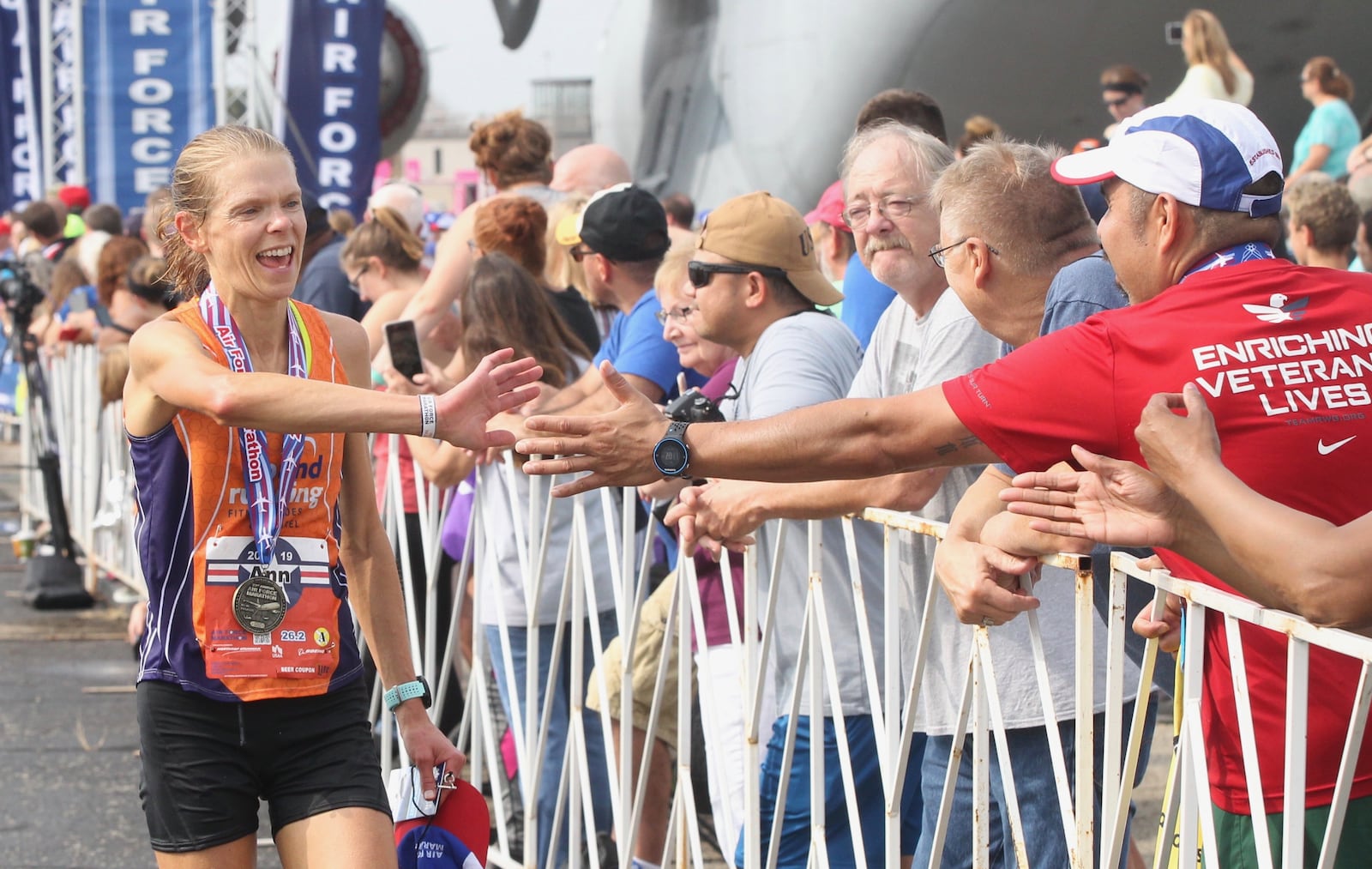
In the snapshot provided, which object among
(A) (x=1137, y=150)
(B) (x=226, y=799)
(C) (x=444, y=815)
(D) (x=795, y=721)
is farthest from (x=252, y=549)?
(A) (x=1137, y=150)

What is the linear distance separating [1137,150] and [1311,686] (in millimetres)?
842

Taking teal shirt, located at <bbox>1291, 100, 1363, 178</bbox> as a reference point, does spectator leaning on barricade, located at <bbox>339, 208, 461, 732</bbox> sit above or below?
below

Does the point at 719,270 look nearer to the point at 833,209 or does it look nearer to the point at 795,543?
the point at 795,543

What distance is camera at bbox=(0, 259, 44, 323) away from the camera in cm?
895

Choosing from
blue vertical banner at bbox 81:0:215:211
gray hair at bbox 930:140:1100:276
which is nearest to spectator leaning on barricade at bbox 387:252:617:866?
gray hair at bbox 930:140:1100:276

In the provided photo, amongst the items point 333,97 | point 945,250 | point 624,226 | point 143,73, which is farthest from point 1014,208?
point 143,73

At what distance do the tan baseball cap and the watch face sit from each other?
3.62 feet

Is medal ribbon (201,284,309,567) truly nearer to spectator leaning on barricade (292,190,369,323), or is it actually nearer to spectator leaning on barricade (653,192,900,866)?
spectator leaning on barricade (653,192,900,866)

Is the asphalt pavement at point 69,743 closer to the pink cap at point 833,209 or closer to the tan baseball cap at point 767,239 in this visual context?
the tan baseball cap at point 767,239

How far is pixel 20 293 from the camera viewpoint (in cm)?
895

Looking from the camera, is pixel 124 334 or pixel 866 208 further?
pixel 124 334

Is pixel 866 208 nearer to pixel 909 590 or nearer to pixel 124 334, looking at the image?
pixel 909 590

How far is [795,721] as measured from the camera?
3.28m

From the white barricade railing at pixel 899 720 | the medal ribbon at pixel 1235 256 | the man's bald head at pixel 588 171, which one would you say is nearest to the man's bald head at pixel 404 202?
the man's bald head at pixel 588 171
